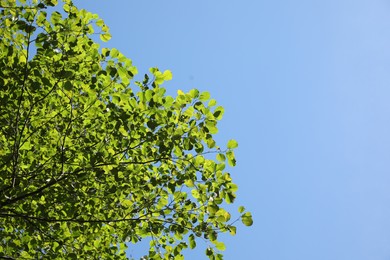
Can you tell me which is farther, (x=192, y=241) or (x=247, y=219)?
(x=192, y=241)

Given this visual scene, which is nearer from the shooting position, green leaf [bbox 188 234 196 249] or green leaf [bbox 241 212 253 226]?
green leaf [bbox 241 212 253 226]

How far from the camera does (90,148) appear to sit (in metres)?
7.00

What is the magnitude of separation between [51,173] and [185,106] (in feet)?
10.1

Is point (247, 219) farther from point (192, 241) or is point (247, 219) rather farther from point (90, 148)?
point (90, 148)

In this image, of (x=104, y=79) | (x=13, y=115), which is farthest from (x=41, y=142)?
(x=104, y=79)

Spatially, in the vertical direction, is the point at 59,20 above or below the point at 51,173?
above

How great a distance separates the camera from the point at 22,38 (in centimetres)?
754

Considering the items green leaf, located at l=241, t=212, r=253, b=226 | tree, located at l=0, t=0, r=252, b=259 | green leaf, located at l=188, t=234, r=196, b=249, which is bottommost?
green leaf, located at l=241, t=212, r=253, b=226

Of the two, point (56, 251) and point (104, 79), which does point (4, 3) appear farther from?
point (56, 251)

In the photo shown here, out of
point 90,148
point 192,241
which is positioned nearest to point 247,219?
point 192,241

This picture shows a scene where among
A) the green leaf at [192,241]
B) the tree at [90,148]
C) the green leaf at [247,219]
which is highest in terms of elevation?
the tree at [90,148]

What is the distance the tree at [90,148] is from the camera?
6105mm

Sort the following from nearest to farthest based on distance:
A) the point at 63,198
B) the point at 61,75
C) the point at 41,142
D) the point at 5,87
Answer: the point at 61,75 → the point at 5,87 → the point at 63,198 → the point at 41,142

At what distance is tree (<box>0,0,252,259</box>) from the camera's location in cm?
611
